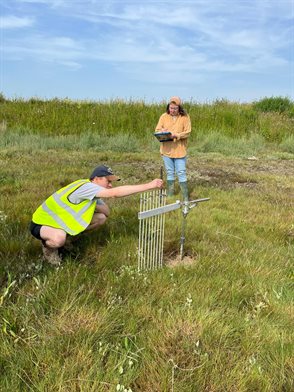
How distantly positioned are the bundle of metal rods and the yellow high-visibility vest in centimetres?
54

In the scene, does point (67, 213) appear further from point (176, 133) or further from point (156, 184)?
point (176, 133)

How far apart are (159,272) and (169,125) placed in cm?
427

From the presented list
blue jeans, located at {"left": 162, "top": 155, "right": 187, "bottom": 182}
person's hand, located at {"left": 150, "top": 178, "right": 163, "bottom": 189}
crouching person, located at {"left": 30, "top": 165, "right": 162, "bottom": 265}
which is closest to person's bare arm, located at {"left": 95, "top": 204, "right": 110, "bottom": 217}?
crouching person, located at {"left": 30, "top": 165, "right": 162, "bottom": 265}

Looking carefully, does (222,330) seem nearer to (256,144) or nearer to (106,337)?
(106,337)

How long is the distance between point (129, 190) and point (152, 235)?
69 centimetres

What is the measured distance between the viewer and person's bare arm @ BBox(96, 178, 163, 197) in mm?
3631

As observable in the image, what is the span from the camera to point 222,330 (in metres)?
2.90

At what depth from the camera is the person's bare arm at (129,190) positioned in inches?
143

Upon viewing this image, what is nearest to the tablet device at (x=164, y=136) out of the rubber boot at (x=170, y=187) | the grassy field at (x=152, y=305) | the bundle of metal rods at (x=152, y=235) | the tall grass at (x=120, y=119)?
the rubber boot at (x=170, y=187)

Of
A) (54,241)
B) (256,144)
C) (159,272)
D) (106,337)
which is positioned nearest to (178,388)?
(106,337)

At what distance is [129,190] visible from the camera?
3.70 meters

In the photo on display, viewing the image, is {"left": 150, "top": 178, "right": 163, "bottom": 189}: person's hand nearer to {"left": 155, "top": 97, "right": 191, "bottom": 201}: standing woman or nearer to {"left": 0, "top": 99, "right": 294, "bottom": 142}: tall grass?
{"left": 155, "top": 97, "right": 191, "bottom": 201}: standing woman

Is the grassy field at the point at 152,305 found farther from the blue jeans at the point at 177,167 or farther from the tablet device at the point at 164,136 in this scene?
the tablet device at the point at 164,136

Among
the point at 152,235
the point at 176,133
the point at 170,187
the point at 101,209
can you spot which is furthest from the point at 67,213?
the point at 170,187
